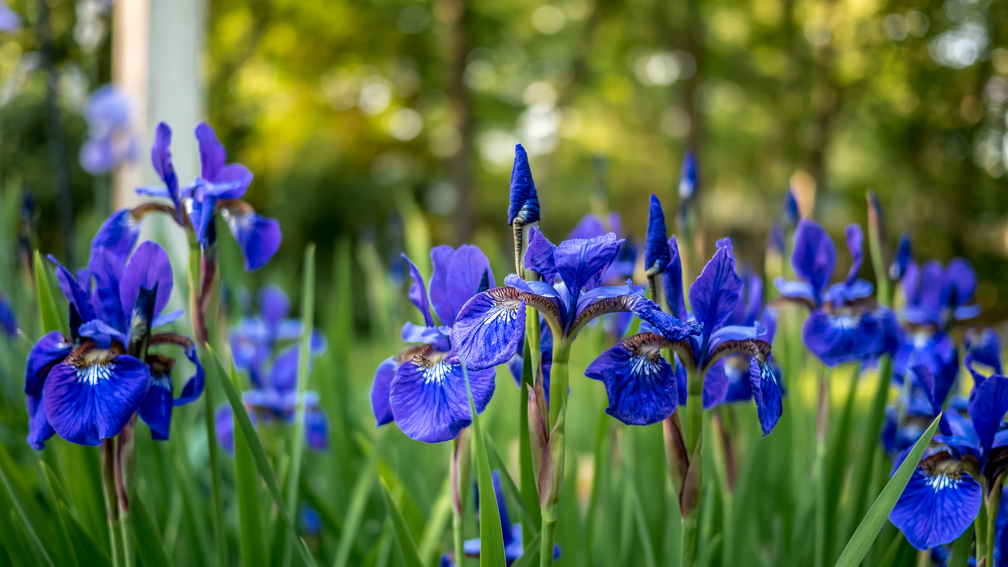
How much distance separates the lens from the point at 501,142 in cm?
1736

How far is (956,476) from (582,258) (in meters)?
0.67

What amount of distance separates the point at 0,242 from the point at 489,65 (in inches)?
441

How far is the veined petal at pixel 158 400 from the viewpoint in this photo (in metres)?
0.95

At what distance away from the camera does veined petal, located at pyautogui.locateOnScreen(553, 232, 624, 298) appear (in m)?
0.78

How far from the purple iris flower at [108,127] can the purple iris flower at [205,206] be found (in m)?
2.59

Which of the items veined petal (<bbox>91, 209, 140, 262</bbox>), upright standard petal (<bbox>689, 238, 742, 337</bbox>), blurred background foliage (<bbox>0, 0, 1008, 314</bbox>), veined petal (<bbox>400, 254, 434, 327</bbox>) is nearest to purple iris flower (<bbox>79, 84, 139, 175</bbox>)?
veined petal (<bbox>91, 209, 140, 262</bbox>)

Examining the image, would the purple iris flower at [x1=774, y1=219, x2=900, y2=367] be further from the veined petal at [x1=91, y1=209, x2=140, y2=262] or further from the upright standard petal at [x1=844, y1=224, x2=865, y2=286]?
the veined petal at [x1=91, y1=209, x2=140, y2=262]

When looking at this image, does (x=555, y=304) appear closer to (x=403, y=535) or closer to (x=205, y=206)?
(x=403, y=535)

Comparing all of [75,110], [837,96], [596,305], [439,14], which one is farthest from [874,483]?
[837,96]

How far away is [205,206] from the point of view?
963 mm

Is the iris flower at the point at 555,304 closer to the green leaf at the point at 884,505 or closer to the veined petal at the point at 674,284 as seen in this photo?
the veined petal at the point at 674,284

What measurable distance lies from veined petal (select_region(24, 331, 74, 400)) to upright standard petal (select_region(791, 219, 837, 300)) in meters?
1.34

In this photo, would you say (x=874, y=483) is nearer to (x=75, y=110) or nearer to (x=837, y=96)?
(x=75, y=110)

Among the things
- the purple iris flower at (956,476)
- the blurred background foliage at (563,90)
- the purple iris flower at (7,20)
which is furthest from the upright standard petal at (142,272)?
the blurred background foliage at (563,90)
